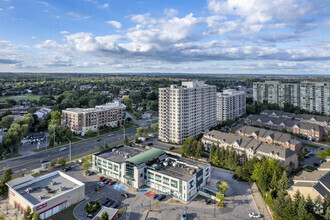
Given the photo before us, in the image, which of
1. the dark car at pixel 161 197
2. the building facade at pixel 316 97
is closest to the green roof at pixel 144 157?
the dark car at pixel 161 197

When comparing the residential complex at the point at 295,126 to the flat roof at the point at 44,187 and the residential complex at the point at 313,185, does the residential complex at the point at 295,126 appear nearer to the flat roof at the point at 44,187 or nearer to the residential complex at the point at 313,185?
the residential complex at the point at 313,185

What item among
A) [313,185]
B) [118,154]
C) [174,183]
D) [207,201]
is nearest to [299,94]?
[313,185]

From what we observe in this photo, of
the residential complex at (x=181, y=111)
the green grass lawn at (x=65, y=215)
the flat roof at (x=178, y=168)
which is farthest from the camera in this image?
the residential complex at (x=181, y=111)

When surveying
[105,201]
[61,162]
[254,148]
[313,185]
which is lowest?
[105,201]

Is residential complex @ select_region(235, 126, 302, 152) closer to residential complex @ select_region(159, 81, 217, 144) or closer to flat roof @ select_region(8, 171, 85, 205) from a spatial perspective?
residential complex @ select_region(159, 81, 217, 144)

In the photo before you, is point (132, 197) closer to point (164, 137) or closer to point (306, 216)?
point (306, 216)

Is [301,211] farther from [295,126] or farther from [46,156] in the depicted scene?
[46,156]
